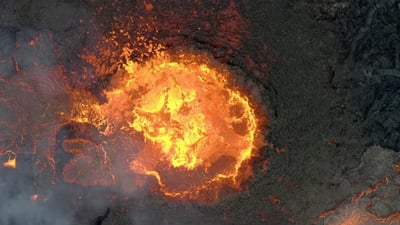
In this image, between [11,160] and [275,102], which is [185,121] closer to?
[275,102]

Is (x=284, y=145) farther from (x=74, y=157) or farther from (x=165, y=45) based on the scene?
(x=74, y=157)

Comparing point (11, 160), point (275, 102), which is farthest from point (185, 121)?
point (11, 160)

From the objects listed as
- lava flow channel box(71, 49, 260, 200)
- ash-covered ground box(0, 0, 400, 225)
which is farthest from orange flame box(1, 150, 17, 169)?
lava flow channel box(71, 49, 260, 200)

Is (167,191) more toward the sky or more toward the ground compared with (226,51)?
more toward the ground

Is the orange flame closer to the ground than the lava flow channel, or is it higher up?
closer to the ground

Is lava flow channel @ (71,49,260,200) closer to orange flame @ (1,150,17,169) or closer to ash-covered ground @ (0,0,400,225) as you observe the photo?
ash-covered ground @ (0,0,400,225)

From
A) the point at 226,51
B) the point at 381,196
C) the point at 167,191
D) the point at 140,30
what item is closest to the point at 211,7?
the point at 226,51
